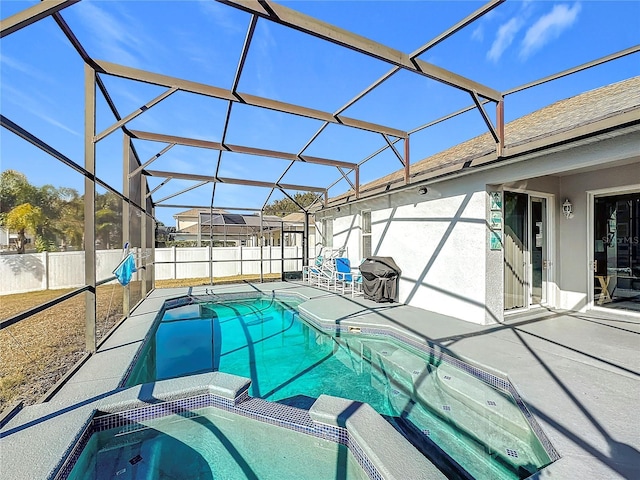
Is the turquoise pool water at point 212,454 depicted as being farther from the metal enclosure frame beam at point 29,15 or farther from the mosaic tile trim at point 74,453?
the metal enclosure frame beam at point 29,15

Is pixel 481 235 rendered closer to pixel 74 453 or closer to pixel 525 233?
pixel 525 233

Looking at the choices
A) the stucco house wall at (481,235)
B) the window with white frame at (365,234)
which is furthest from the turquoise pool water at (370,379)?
the window with white frame at (365,234)

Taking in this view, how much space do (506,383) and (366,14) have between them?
541 cm

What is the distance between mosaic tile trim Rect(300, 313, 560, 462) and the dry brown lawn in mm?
4080

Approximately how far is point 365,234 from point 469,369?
6254 mm

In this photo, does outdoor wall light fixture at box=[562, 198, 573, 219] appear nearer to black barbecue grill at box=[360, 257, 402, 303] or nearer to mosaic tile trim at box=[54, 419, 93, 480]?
black barbecue grill at box=[360, 257, 402, 303]

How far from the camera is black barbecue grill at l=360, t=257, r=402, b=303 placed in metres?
7.64

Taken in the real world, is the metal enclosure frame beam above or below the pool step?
above

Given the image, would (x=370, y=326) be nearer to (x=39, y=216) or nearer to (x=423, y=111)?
(x=423, y=111)

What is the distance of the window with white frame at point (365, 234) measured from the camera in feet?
31.8

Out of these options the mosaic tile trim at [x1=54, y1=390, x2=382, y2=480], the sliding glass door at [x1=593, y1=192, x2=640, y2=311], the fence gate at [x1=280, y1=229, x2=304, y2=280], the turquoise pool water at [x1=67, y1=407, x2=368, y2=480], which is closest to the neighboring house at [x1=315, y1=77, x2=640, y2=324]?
the sliding glass door at [x1=593, y1=192, x2=640, y2=311]

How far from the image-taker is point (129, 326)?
5.88 metres

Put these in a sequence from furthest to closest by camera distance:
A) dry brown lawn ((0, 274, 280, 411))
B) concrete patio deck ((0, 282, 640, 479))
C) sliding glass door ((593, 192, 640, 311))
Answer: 1. sliding glass door ((593, 192, 640, 311))
2. dry brown lawn ((0, 274, 280, 411))
3. concrete patio deck ((0, 282, 640, 479))

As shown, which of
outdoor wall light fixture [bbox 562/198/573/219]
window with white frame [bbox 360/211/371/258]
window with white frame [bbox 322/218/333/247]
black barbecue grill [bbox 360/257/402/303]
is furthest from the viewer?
window with white frame [bbox 322/218/333/247]
